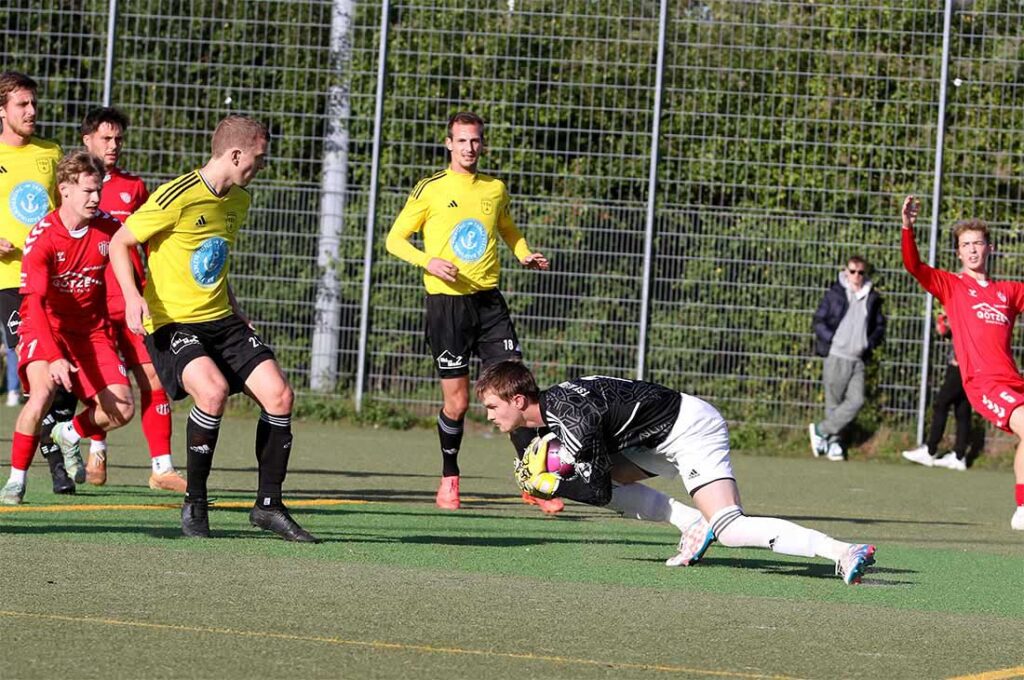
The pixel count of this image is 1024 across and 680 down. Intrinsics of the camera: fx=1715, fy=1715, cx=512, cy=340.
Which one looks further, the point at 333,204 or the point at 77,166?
the point at 333,204

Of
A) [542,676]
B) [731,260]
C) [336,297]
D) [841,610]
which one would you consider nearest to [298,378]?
[336,297]

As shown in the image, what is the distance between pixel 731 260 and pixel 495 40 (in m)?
3.18

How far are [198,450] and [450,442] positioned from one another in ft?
8.72

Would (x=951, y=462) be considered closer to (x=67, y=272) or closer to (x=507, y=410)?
(x=67, y=272)

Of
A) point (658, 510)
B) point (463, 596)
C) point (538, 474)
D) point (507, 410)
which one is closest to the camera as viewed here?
point (463, 596)

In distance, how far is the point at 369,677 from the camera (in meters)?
4.98

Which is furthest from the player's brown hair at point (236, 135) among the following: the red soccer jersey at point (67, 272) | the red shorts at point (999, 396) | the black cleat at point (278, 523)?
the red shorts at point (999, 396)

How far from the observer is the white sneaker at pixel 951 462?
15.7 meters

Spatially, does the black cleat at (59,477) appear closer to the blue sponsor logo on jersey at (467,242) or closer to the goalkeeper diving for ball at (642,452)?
the blue sponsor logo on jersey at (467,242)

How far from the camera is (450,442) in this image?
1039 cm

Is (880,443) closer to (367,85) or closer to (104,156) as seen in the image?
(367,85)

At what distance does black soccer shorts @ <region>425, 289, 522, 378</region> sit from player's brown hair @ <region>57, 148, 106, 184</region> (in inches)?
91.5

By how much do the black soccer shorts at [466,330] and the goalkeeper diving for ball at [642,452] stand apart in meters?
2.84

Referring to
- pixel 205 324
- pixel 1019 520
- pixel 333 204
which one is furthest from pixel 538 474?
pixel 333 204
